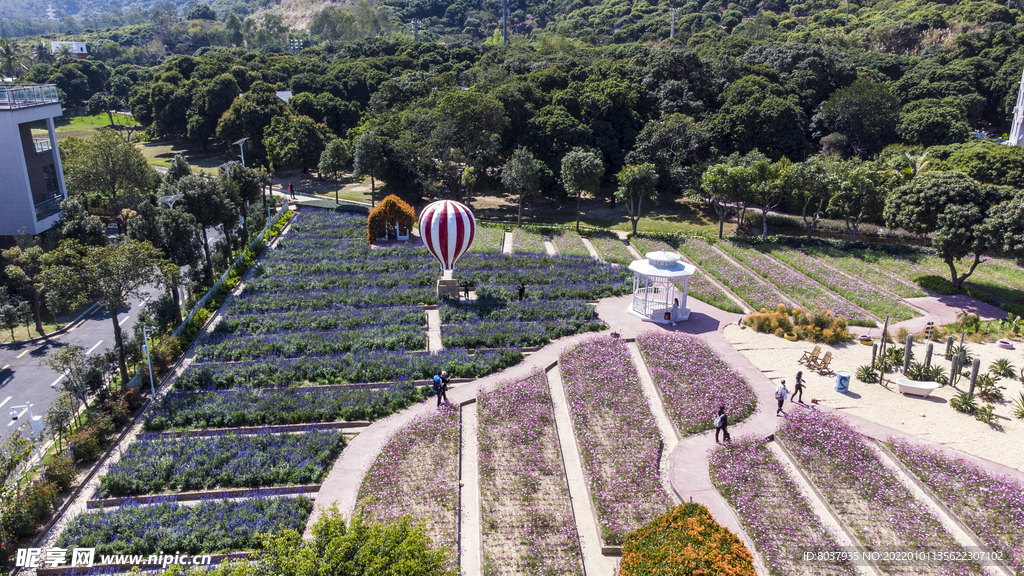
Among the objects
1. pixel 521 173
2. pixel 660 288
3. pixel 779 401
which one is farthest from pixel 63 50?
pixel 779 401

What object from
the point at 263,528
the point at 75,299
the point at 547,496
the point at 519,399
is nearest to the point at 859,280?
the point at 519,399

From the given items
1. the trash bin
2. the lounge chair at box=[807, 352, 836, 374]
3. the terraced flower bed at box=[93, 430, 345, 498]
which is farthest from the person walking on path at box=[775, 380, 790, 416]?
the terraced flower bed at box=[93, 430, 345, 498]

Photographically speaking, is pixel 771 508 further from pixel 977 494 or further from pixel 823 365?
pixel 823 365

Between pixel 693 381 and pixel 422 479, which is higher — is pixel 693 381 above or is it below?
above

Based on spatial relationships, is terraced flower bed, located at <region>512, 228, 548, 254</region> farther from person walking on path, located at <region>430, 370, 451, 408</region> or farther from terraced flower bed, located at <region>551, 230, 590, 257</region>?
person walking on path, located at <region>430, 370, 451, 408</region>

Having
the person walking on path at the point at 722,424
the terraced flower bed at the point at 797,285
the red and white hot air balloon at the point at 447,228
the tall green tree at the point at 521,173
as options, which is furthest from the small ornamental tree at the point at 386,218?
the person walking on path at the point at 722,424

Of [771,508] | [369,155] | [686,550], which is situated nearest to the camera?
[686,550]

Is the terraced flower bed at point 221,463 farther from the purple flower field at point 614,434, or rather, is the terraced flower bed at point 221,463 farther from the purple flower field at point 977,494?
the purple flower field at point 977,494

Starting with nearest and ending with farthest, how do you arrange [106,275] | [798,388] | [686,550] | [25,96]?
1. [686,550]
2. [798,388]
3. [106,275]
4. [25,96]
